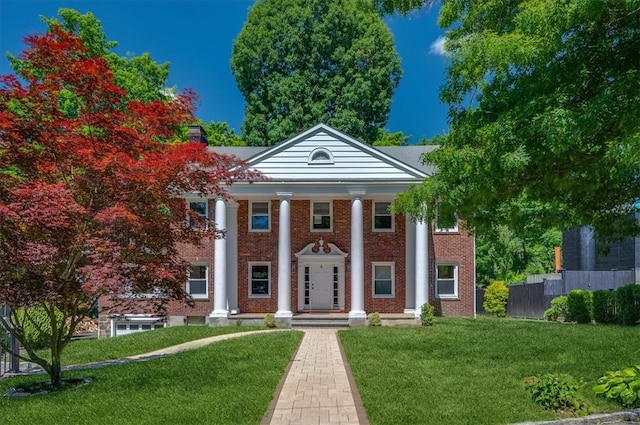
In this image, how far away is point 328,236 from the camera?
23.0 meters

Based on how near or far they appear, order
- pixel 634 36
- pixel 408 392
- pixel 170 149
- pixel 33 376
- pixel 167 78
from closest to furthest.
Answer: pixel 634 36
pixel 408 392
pixel 170 149
pixel 33 376
pixel 167 78

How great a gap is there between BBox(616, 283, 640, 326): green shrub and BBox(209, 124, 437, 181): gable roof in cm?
760

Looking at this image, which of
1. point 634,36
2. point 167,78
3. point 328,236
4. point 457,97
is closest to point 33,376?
point 457,97

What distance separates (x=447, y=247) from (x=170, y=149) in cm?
1546

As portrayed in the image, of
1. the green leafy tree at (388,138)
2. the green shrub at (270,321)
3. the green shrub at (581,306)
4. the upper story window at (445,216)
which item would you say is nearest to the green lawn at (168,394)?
the upper story window at (445,216)

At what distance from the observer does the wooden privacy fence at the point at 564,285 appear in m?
24.7

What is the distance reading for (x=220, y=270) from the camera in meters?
21.1

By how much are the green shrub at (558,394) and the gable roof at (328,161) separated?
14067mm

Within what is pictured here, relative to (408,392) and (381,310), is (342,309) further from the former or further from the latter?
(408,392)

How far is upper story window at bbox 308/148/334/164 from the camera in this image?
2139cm

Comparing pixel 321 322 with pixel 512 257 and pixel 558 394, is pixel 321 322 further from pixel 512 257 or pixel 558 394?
pixel 512 257

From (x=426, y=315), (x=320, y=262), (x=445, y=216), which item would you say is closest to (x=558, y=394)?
(x=445, y=216)

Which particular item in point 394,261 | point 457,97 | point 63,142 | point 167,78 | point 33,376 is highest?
point 167,78

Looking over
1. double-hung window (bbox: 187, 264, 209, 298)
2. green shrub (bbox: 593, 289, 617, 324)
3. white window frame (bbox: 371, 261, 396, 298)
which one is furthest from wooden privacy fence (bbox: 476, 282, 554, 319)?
double-hung window (bbox: 187, 264, 209, 298)
